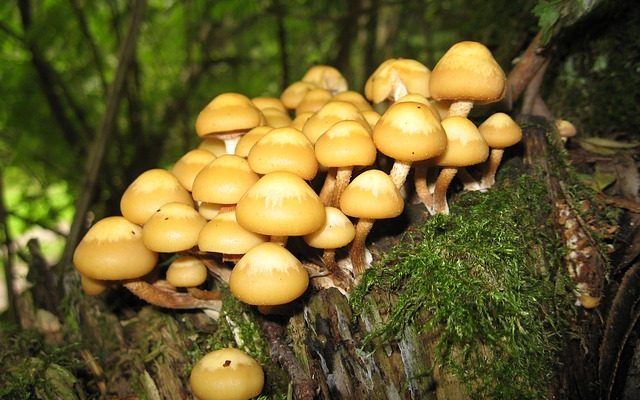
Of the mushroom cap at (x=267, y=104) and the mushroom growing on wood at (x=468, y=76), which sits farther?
the mushroom cap at (x=267, y=104)

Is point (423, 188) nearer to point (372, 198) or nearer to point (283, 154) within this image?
point (372, 198)

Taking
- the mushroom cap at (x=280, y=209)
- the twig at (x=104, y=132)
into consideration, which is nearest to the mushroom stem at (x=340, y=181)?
the mushroom cap at (x=280, y=209)

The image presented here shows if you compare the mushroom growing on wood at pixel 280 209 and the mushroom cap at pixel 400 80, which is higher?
the mushroom cap at pixel 400 80

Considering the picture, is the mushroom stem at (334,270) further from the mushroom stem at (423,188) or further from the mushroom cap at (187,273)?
the mushroom cap at (187,273)

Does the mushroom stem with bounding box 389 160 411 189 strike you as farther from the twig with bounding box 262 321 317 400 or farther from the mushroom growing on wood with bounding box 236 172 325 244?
the twig with bounding box 262 321 317 400

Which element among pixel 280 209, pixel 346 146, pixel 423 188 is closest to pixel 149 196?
pixel 280 209

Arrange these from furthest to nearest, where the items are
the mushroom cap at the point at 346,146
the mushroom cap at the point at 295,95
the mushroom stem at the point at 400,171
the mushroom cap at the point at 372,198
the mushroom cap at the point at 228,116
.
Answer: the mushroom cap at the point at 295,95 < the mushroom cap at the point at 228,116 < the mushroom stem at the point at 400,171 < the mushroom cap at the point at 346,146 < the mushroom cap at the point at 372,198

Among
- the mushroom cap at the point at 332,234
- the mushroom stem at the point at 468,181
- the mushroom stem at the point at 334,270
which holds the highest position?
the mushroom stem at the point at 468,181

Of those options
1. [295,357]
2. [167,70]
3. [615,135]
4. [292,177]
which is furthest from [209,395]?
[167,70]
